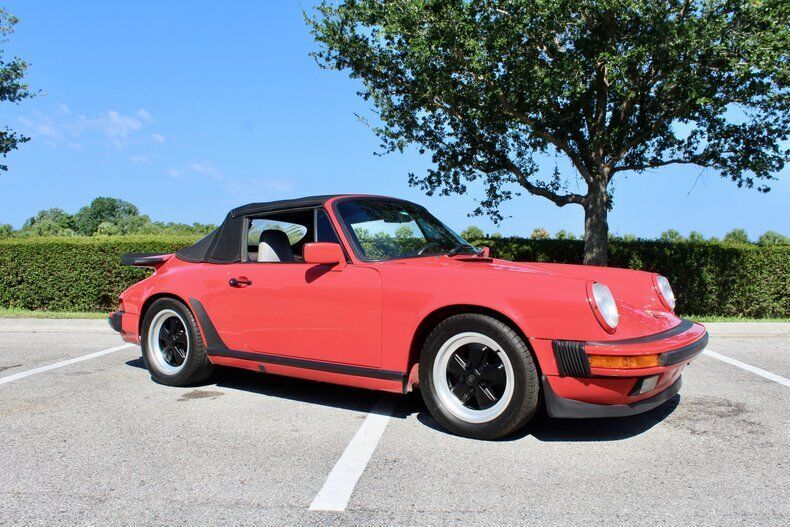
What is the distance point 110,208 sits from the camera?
185 ft

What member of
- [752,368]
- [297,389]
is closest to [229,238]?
[297,389]

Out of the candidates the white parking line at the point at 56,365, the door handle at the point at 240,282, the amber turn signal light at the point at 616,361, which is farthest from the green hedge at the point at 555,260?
the amber turn signal light at the point at 616,361

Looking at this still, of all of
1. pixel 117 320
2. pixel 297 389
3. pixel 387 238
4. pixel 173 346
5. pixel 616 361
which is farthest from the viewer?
pixel 117 320

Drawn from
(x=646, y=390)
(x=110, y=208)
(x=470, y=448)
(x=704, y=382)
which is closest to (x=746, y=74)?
(x=704, y=382)

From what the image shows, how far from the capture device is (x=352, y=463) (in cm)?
336

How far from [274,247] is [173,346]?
4.34 ft

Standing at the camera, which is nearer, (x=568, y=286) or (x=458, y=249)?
(x=568, y=286)

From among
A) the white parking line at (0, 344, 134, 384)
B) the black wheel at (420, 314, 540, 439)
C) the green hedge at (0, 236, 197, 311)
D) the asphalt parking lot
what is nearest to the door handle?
the asphalt parking lot

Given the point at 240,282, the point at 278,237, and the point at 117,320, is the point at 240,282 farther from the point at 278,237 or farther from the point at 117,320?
the point at 117,320

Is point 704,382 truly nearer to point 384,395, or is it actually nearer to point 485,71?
point 384,395

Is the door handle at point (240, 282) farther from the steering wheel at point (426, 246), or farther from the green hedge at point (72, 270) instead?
the green hedge at point (72, 270)

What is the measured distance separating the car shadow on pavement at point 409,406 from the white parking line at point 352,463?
160mm

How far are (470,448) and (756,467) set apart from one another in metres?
1.57

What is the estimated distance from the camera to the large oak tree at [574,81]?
9180 millimetres
